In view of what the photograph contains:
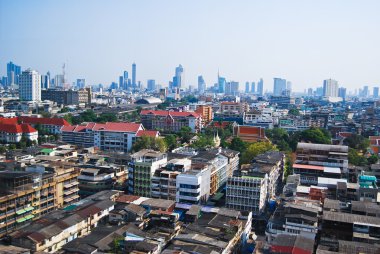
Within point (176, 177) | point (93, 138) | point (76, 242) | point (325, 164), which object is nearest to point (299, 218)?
point (176, 177)

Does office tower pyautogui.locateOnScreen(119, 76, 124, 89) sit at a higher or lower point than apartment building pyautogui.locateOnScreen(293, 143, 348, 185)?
higher

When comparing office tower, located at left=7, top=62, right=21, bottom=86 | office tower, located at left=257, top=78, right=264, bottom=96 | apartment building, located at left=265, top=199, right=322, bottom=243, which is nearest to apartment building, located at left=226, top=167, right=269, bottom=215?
apartment building, located at left=265, top=199, right=322, bottom=243

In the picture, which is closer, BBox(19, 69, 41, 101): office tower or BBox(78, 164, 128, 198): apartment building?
BBox(78, 164, 128, 198): apartment building

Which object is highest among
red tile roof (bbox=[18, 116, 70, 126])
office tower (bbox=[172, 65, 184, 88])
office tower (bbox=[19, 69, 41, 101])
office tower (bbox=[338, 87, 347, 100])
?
office tower (bbox=[172, 65, 184, 88])

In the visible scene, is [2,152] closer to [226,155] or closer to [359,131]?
[226,155]

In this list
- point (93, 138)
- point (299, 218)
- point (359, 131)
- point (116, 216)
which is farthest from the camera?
point (359, 131)

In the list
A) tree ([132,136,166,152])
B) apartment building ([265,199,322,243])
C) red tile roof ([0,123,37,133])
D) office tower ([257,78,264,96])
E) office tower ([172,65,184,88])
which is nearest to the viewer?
apartment building ([265,199,322,243])

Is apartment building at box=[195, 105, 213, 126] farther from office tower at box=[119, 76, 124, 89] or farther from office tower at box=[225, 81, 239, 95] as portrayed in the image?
office tower at box=[119, 76, 124, 89]
